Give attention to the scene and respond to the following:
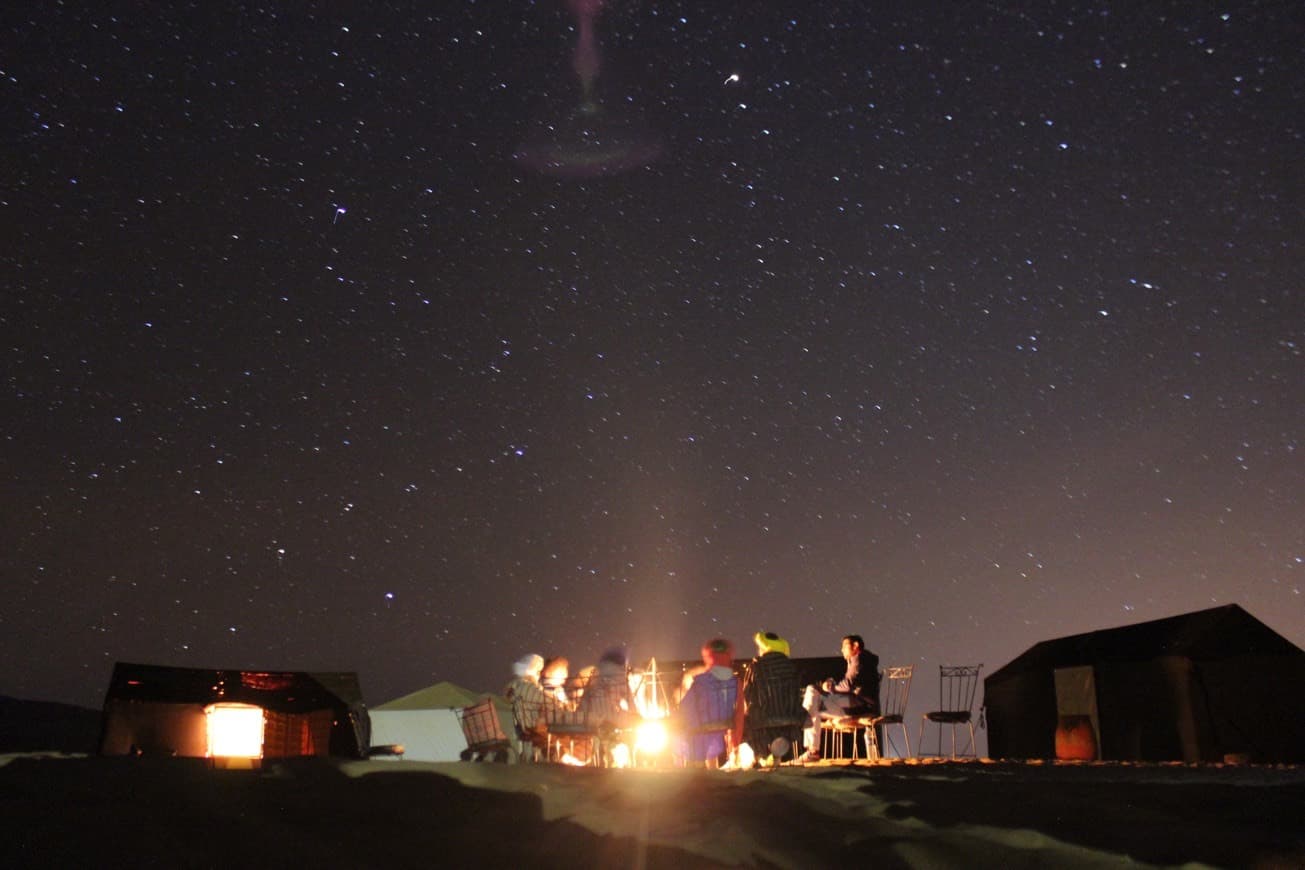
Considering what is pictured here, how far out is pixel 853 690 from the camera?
931 centimetres

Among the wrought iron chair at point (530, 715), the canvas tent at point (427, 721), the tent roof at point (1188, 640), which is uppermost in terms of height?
the tent roof at point (1188, 640)

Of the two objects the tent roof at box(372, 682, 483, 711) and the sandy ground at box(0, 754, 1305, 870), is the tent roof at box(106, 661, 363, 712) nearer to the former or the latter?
the tent roof at box(372, 682, 483, 711)

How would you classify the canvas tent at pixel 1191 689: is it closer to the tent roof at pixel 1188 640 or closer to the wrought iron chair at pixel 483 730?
the tent roof at pixel 1188 640

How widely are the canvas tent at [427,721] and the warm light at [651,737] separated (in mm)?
13482

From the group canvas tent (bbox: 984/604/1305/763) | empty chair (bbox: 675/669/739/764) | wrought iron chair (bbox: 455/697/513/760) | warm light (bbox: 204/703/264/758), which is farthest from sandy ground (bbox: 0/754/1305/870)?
warm light (bbox: 204/703/264/758)

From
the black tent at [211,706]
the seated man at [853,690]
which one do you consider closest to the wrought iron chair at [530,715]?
the seated man at [853,690]

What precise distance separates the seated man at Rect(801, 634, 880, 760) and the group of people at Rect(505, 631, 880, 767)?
1046mm

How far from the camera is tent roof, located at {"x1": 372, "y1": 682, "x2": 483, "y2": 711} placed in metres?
21.1

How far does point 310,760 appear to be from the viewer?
15.3 ft

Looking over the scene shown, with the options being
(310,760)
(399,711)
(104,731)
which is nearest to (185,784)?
(310,760)

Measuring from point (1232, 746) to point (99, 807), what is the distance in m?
13.2

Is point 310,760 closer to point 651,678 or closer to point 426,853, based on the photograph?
point 426,853

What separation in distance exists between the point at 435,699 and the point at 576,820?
18.0 meters

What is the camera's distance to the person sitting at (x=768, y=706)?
7635 millimetres
